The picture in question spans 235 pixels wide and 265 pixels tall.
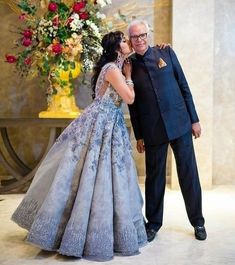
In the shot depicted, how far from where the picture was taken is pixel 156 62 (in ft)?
9.34

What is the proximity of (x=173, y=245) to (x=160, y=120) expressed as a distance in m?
0.78

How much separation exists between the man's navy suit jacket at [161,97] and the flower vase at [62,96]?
1064 mm

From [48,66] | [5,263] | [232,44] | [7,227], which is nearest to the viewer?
[5,263]

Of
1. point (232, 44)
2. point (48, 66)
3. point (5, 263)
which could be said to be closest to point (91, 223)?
point (5, 263)

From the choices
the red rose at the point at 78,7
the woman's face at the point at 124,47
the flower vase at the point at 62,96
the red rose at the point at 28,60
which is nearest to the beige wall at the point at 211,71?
the red rose at the point at 78,7

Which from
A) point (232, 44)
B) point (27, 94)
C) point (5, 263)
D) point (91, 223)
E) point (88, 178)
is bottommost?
point (5, 263)

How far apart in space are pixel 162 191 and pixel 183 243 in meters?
0.35

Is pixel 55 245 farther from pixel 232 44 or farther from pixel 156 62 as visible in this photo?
pixel 232 44

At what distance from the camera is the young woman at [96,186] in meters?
2.62

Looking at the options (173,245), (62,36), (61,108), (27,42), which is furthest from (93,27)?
(173,245)

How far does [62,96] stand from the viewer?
3.95 m

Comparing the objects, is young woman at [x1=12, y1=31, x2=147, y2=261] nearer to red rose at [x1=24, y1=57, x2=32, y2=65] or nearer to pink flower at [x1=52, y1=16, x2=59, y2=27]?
pink flower at [x1=52, y1=16, x2=59, y2=27]

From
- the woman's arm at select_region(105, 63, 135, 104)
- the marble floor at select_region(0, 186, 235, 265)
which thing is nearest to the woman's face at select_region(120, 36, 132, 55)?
the woman's arm at select_region(105, 63, 135, 104)

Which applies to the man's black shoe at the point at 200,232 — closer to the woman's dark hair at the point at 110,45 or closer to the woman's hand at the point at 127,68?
the woman's hand at the point at 127,68
